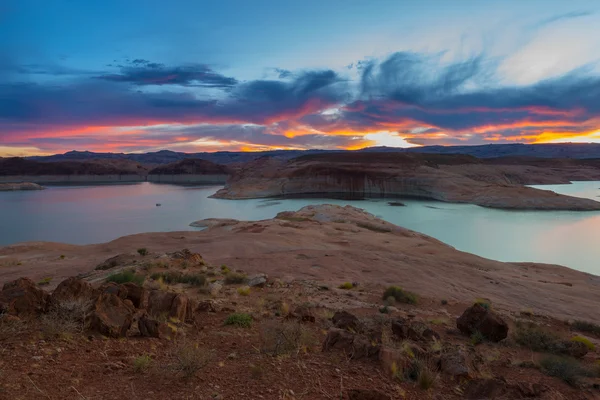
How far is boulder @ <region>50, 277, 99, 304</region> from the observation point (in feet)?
15.9

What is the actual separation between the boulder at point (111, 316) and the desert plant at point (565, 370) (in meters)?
5.00

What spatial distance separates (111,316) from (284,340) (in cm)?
216

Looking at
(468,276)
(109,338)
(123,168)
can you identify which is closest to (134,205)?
(468,276)

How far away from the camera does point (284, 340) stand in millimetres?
4496

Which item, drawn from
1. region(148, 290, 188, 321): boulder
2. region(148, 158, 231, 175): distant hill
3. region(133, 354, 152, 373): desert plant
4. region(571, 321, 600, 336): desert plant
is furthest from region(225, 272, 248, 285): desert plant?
region(148, 158, 231, 175): distant hill

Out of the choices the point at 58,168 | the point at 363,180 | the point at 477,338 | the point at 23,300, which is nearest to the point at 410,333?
the point at 477,338

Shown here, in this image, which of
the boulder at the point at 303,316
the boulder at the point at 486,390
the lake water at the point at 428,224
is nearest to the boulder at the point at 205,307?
the boulder at the point at 303,316

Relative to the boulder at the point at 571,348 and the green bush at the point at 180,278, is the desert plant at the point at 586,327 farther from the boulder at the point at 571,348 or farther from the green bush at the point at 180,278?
the green bush at the point at 180,278

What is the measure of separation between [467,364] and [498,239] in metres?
23.0

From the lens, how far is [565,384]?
4312 mm

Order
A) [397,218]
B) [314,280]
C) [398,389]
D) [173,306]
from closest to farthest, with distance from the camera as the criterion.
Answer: [398,389] < [173,306] < [314,280] < [397,218]

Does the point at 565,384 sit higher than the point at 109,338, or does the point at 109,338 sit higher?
the point at 109,338

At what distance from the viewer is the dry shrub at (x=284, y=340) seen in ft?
14.2

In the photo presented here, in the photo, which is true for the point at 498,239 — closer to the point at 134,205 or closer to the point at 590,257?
the point at 590,257
